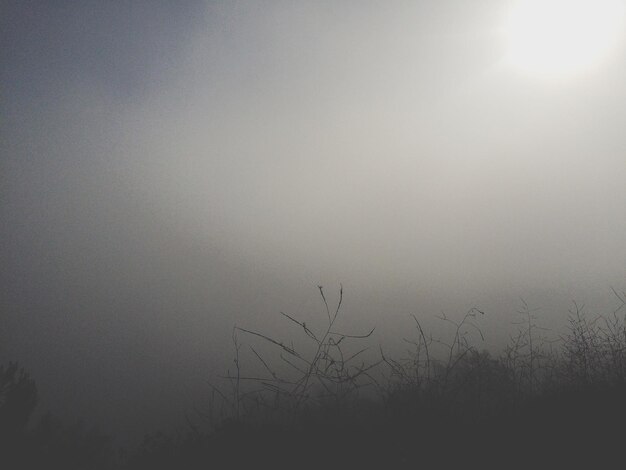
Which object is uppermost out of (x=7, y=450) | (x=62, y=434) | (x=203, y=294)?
(x=203, y=294)

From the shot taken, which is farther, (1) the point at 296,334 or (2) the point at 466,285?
(1) the point at 296,334

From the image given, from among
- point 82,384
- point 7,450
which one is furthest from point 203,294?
point 7,450

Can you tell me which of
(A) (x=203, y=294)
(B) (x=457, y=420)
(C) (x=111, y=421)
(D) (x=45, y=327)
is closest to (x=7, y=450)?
(B) (x=457, y=420)

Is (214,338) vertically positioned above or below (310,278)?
below

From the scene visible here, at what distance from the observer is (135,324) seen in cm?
15600

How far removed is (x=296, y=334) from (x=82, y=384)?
80284 mm

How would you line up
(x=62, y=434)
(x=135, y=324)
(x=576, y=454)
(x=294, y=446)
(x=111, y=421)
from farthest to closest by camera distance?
(x=135, y=324), (x=111, y=421), (x=62, y=434), (x=294, y=446), (x=576, y=454)

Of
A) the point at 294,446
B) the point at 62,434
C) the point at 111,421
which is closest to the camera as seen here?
the point at 294,446

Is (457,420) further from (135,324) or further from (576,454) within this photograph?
(135,324)

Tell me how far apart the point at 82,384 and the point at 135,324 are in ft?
179

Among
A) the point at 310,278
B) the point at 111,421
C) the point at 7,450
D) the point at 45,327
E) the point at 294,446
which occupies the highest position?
the point at 310,278

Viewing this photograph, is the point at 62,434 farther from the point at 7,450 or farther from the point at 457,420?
the point at 457,420

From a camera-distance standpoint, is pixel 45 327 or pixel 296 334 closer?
pixel 296 334

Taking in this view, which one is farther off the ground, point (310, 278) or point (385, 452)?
point (310, 278)
